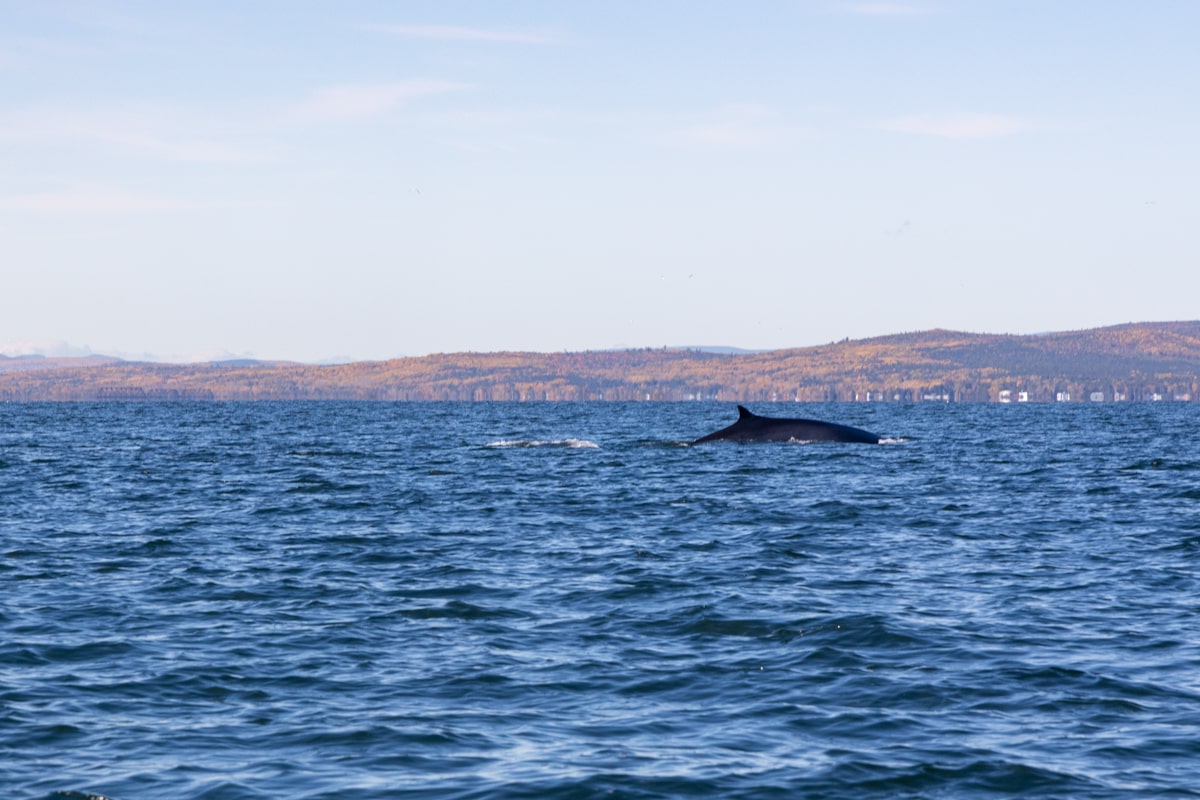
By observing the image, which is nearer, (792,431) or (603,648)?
(603,648)

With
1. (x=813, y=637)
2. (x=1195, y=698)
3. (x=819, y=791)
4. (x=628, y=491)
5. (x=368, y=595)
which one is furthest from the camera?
(x=628, y=491)

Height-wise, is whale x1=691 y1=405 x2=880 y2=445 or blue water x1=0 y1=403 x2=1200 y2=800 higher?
whale x1=691 y1=405 x2=880 y2=445

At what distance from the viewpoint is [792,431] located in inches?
2318

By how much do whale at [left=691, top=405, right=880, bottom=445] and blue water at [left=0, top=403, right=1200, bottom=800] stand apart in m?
20.0

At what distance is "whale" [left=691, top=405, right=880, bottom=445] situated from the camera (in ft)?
191

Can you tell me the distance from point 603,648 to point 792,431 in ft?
138

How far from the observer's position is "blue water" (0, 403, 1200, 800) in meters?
12.5

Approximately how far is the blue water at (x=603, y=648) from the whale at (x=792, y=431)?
20034mm

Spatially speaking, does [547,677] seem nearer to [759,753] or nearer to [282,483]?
[759,753]

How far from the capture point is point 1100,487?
4222 centimetres

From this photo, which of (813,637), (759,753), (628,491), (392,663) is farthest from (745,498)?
(759,753)

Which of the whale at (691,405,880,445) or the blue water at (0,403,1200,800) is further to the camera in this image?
the whale at (691,405,880,445)

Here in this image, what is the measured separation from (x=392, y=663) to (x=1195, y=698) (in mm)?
8819

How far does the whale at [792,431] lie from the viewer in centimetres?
5809
